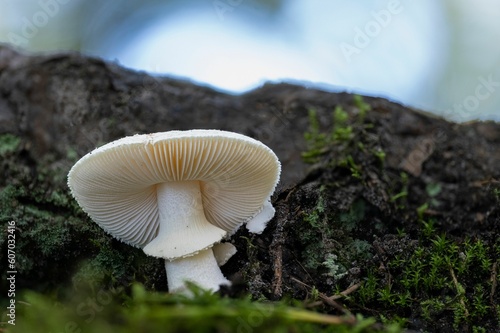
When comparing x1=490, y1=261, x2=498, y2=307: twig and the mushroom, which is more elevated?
the mushroom

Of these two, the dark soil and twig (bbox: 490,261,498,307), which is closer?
twig (bbox: 490,261,498,307)

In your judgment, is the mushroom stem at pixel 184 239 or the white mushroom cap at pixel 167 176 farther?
the mushroom stem at pixel 184 239

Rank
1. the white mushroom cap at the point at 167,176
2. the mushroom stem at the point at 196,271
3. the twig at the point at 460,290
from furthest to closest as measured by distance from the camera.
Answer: the mushroom stem at the point at 196,271, the twig at the point at 460,290, the white mushroom cap at the point at 167,176

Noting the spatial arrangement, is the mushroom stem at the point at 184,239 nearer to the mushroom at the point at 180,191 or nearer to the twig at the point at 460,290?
the mushroom at the point at 180,191

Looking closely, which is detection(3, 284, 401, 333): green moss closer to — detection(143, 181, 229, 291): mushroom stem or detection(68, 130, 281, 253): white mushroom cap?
detection(143, 181, 229, 291): mushroom stem

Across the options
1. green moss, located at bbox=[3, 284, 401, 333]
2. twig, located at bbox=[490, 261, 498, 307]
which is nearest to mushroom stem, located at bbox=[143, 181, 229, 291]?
green moss, located at bbox=[3, 284, 401, 333]

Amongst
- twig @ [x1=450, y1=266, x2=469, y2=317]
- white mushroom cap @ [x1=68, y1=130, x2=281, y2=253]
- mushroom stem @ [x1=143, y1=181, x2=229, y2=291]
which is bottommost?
twig @ [x1=450, y1=266, x2=469, y2=317]

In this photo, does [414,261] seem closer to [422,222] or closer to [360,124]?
[422,222]

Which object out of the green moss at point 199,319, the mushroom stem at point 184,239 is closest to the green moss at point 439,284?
the green moss at point 199,319

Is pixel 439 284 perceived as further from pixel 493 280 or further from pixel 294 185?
pixel 294 185
